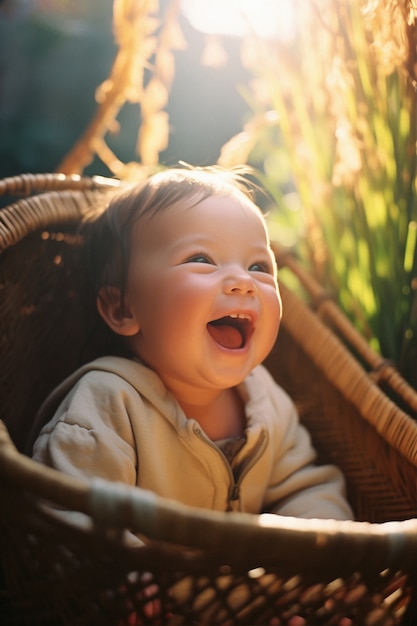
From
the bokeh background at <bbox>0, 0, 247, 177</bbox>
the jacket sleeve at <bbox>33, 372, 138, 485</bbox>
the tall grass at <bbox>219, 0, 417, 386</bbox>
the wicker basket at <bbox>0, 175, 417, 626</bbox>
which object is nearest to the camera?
the wicker basket at <bbox>0, 175, 417, 626</bbox>

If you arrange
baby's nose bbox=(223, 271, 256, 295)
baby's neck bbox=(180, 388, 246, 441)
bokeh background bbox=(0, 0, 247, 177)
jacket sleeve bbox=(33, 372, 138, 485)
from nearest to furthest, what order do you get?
1. jacket sleeve bbox=(33, 372, 138, 485)
2. baby's nose bbox=(223, 271, 256, 295)
3. baby's neck bbox=(180, 388, 246, 441)
4. bokeh background bbox=(0, 0, 247, 177)

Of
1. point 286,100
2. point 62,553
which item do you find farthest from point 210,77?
point 62,553

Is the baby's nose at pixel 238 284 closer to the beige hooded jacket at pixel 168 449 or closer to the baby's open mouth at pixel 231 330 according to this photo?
the baby's open mouth at pixel 231 330

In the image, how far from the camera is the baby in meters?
0.94

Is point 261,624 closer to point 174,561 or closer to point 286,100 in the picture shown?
point 174,561

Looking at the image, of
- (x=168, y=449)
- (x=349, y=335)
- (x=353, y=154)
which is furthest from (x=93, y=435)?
(x=353, y=154)

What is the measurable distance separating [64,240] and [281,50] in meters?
0.53

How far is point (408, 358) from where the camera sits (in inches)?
49.3

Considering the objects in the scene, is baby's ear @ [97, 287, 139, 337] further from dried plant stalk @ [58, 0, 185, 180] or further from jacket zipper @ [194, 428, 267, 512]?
dried plant stalk @ [58, 0, 185, 180]

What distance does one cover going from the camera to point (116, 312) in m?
1.08

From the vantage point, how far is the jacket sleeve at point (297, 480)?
1.09m

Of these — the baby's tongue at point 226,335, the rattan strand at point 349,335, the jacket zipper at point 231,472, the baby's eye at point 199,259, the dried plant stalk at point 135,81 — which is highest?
the dried plant stalk at point 135,81

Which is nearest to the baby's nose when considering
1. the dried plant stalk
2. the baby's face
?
the baby's face

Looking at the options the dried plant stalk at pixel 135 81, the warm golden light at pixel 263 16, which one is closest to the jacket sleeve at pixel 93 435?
the dried plant stalk at pixel 135 81
